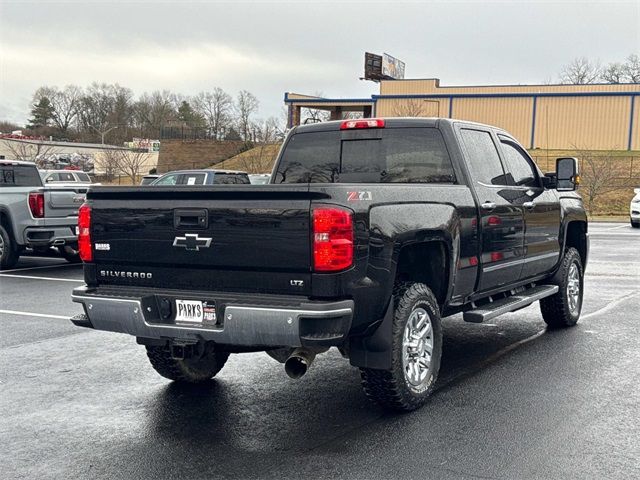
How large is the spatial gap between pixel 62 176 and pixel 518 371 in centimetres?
2699

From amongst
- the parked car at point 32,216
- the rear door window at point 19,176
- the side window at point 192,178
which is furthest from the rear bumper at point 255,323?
the side window at point 192,178

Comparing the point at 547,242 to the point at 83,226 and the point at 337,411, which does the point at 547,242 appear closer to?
the point at 337,411

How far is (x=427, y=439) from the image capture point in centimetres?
469

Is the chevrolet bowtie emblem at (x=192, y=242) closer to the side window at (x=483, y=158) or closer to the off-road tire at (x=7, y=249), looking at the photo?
the side window at (x=483, y=158)

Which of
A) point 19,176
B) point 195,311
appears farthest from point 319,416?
point 19,176

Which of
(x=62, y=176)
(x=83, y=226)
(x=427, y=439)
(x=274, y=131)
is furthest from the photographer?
(x=274, y=131)

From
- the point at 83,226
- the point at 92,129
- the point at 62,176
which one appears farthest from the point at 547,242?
the point at 92,129

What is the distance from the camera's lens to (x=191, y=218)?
4.76 metres

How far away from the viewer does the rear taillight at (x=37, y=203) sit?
1310 cm

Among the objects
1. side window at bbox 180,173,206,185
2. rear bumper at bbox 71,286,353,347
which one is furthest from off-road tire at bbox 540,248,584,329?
side window at bbox 180,173,206,185

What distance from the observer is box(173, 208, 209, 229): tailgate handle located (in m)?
4.70

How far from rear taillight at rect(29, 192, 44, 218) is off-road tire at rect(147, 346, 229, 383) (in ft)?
26.8

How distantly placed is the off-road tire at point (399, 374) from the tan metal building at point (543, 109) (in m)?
49.7

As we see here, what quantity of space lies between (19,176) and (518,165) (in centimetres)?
993
